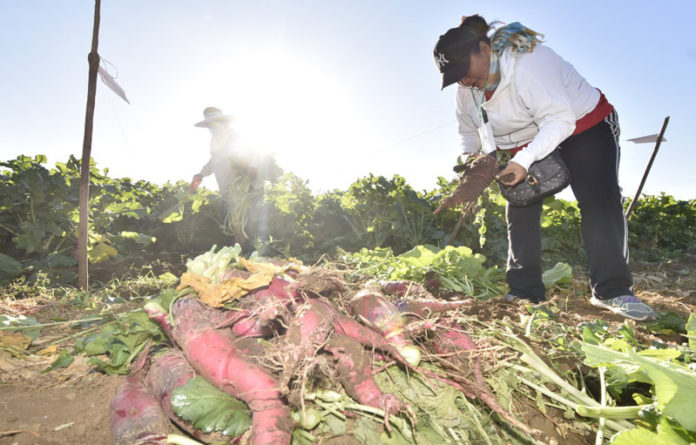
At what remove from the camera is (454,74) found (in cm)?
233

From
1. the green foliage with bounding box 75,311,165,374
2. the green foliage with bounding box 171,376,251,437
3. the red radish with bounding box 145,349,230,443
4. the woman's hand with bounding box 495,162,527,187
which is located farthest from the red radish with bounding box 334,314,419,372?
the woman's hand with bounding box 495,162,527,187

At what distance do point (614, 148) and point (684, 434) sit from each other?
2155 mm

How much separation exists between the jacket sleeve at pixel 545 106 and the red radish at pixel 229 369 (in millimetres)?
1975

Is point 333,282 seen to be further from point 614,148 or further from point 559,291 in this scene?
point 559,291

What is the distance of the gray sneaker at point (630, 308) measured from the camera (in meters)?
2.22

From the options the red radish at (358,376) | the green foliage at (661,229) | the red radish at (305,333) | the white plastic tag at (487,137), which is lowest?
the green foliage at (661,229)

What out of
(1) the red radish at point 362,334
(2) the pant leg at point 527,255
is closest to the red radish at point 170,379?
(1) the red radish at point 362,334

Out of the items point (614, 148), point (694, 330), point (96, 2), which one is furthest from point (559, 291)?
point (96, 2)

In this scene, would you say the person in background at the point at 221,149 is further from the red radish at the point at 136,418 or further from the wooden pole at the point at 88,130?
the red radish at the point at 136,418

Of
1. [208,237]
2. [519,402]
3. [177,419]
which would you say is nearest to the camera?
[177,419]

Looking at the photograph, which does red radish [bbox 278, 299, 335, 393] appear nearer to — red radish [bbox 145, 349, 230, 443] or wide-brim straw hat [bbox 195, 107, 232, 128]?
red radish [bbox 145, 349, 230, 443]

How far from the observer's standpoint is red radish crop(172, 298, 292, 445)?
43.2 inches

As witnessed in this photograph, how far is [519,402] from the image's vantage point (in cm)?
132

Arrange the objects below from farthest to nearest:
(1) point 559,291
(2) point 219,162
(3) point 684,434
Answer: (2) point 219,162, (1) point 559,291, (3) point 684,434
